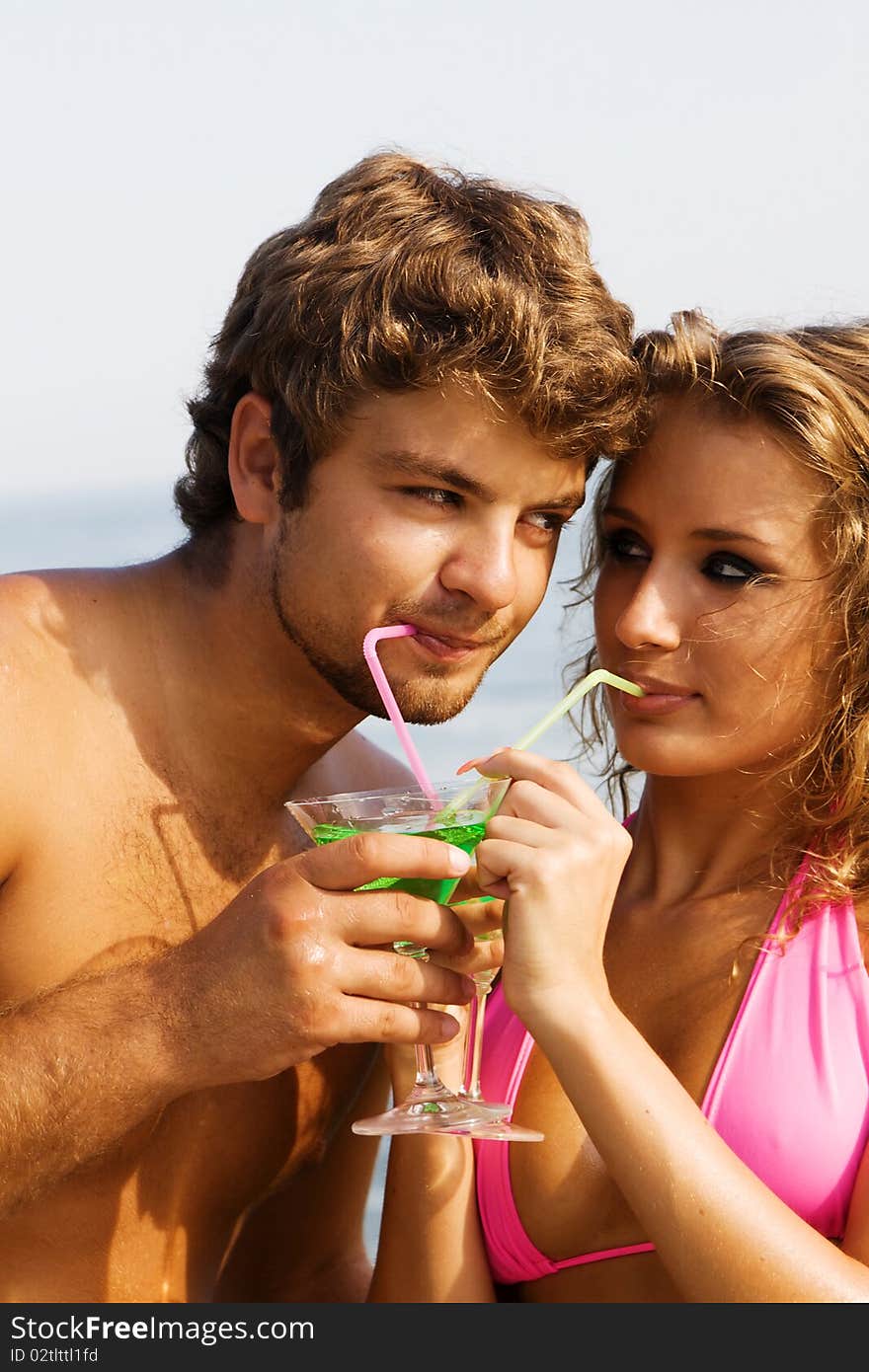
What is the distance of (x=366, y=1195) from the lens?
171 inches

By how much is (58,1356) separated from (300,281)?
2.37 m

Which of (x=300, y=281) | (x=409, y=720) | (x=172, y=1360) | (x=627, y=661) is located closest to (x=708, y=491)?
(x=627, y=661)

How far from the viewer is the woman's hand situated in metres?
2.73

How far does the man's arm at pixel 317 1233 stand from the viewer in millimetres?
3910

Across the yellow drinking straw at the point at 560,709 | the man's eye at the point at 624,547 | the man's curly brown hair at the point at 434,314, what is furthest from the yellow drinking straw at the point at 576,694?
the man's curly brown hair at the point at 434,314

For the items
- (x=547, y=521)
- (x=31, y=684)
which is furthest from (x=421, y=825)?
(x=31, y=684)

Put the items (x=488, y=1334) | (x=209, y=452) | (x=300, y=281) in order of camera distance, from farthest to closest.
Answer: (x=209, y=452)
(x=300, y=281)
(x=488, y=1334)

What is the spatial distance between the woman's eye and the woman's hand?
715 mm

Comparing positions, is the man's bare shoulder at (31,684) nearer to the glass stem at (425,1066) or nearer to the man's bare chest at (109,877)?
the man's bare chest at (109,877)

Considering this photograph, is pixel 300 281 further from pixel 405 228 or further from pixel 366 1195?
pixel 366 1195

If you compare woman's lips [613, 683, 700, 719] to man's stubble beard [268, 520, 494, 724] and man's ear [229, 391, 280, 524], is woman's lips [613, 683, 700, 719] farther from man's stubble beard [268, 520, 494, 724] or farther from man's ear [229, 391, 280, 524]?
man's ear [229, 391, 280, 524]

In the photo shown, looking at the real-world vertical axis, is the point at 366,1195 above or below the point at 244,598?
below

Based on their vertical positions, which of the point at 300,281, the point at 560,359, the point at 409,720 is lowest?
the point at 409,720

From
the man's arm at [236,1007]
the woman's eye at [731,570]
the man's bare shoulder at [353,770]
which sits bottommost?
the man's arm at [236,1007]
